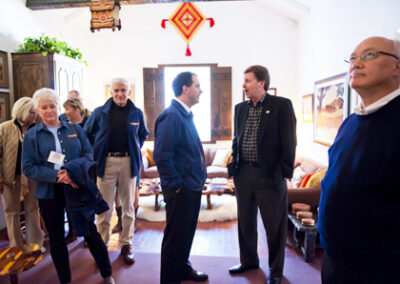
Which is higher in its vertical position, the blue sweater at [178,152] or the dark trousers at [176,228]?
the blue sweater at [178,152]

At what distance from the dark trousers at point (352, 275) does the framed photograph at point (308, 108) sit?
4209 mm

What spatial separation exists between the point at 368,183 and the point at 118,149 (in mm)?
2204

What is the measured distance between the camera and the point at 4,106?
388 cm

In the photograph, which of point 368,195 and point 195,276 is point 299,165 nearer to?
point 195,276

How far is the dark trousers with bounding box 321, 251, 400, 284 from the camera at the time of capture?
3.52 feet

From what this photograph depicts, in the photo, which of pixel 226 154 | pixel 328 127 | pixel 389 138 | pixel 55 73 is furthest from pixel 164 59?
pixel 389 138

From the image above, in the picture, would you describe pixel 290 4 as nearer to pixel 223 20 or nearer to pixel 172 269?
pixel 223 20

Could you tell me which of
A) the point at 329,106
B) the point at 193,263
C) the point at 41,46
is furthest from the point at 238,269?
the point at 41,46

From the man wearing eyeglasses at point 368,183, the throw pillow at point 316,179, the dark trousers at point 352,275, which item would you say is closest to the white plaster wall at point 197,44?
the throw pillow at point 316,179

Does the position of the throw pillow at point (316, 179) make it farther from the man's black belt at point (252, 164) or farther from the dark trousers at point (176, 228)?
the dark trousers at point (176, 228)

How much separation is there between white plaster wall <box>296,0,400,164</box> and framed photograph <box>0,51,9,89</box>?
4.49 meters

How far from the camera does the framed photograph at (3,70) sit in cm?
383

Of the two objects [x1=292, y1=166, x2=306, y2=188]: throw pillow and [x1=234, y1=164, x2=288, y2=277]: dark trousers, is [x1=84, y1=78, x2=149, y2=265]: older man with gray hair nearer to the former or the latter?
[x1=234, y1=164, x2=288, y2=277]: dark trousers

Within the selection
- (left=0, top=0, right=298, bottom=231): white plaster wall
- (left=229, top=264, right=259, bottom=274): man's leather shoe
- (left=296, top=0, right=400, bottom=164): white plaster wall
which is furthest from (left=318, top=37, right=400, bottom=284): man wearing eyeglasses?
(left=0, top=0, right=298, bottom=231): white plaster wall
